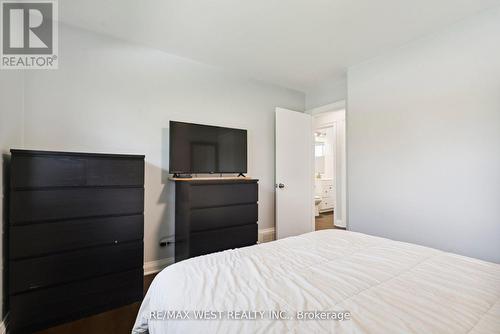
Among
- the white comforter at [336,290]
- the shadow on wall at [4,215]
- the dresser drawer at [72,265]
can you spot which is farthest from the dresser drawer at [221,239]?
the shadow on wall at [4,215]

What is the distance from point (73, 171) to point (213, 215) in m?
1.24

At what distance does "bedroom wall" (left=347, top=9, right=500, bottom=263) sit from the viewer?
1.96 metres

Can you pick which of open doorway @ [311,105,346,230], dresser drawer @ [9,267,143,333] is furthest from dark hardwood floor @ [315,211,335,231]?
dresser drawer @ [9,267,143,333]

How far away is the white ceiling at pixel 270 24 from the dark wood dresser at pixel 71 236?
1283 millimetres

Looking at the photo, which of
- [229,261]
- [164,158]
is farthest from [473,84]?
[164,158]

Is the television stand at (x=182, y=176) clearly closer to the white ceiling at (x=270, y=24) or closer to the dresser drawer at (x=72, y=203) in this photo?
the dresser drawer at (x=72, y=203)

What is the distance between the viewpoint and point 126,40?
2457 millimetres

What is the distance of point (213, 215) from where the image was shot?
7.82 ft

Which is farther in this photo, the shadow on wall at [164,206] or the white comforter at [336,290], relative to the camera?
the shadow on wall at [164,206]

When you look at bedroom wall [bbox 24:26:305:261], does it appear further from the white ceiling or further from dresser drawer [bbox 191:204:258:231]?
dresser drawer [bbox 191:204:258:231]

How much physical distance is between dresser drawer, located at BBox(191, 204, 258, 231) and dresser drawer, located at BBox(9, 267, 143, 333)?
64cm

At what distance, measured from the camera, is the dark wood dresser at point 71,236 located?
158cm

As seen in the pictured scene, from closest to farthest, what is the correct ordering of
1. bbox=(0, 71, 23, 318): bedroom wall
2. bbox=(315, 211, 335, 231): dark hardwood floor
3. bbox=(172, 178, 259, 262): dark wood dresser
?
bbox=(0, 71, 23, 318): bedroom wall, bbox=(172, 178, 259, 262): dark wood dresser, bbox=(315, 211, 335, 231): dark hardwood floor

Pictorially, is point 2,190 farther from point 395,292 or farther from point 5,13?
point 395,292
